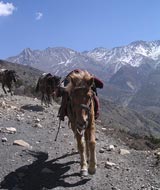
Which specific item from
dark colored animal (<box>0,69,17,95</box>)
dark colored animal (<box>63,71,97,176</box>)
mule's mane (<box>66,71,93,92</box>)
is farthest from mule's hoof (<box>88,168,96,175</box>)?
dark colored animal (<box>0,69,17,95</box>)

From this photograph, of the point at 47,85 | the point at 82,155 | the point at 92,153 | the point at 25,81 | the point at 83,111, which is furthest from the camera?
the point at 25,81

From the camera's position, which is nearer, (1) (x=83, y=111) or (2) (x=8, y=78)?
(1) (x=83, y=111)

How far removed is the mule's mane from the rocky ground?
1.86 m

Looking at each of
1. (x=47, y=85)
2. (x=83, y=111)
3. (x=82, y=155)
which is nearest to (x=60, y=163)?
(x=82, y=155)

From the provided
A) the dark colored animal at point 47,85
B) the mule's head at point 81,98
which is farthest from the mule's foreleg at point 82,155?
the dark colored animal at point 47,85

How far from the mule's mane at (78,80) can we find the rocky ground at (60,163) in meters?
1.86

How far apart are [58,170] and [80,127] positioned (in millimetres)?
1528

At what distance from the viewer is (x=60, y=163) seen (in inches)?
410

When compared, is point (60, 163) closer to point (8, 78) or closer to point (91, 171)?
point (91, 171)

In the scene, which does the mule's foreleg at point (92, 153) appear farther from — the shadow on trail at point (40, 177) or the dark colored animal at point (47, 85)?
the dark colored animal at point (47, 85)

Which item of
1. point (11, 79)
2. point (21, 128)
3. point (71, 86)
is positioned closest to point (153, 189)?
point (71, 86)

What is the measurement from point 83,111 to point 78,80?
25.0 inches

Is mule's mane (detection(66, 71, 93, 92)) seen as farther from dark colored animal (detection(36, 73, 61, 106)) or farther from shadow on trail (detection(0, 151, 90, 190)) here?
dark colored animal (detection(36, 73, 61, 106))

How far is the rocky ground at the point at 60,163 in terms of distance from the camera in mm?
8977
